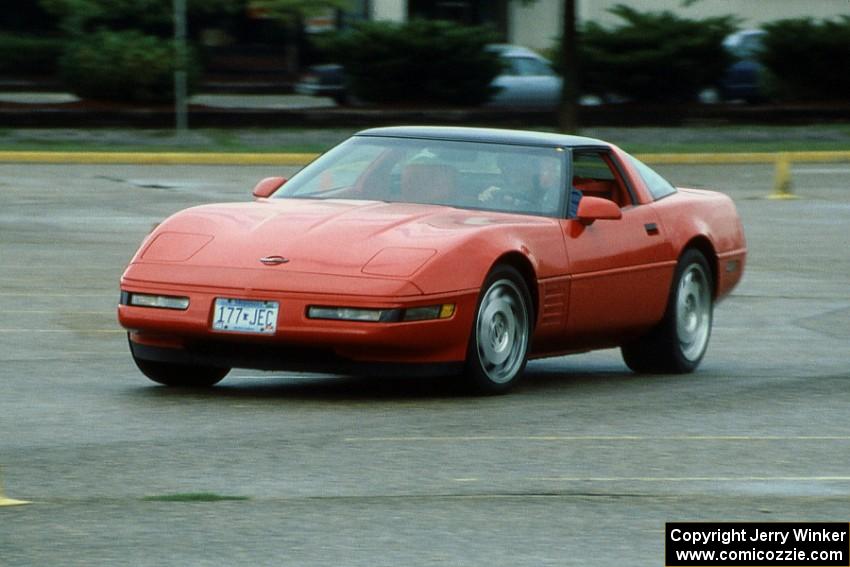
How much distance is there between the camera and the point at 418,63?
32.8 metres

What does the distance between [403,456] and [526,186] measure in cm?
286

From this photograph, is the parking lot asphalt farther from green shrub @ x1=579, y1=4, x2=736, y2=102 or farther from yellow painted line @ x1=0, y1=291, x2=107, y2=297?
green shrub @ x1=579, y1=4, x2=736, y2=102

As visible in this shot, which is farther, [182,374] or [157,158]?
[157,158]

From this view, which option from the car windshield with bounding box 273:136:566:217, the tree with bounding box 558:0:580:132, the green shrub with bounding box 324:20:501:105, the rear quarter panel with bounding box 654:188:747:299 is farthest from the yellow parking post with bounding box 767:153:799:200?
the car windshield with bounding box 273:136:566:217

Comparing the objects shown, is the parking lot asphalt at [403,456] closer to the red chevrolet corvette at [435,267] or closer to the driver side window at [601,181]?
the red chevrolet corvette at [435,267]

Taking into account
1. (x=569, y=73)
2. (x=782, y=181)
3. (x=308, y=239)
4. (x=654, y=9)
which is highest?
(x=654, y=9)

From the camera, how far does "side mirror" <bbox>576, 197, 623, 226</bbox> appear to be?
9.07 meters

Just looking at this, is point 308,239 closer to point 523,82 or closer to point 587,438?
point 587,438

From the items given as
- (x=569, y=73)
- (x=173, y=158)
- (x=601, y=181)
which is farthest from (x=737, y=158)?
(x=601, y=181)

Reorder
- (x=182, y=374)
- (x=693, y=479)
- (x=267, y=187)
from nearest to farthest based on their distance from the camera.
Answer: (x=693, y=479) < (x=182, y=374) < (x=267, y=187)

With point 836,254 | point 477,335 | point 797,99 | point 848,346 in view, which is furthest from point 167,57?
point 477,335

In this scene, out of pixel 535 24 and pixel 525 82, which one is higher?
pixel 535 24

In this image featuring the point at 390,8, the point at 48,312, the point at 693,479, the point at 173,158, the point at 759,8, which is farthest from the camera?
the point at 759,8

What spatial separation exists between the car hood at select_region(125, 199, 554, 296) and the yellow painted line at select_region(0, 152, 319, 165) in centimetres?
1678
